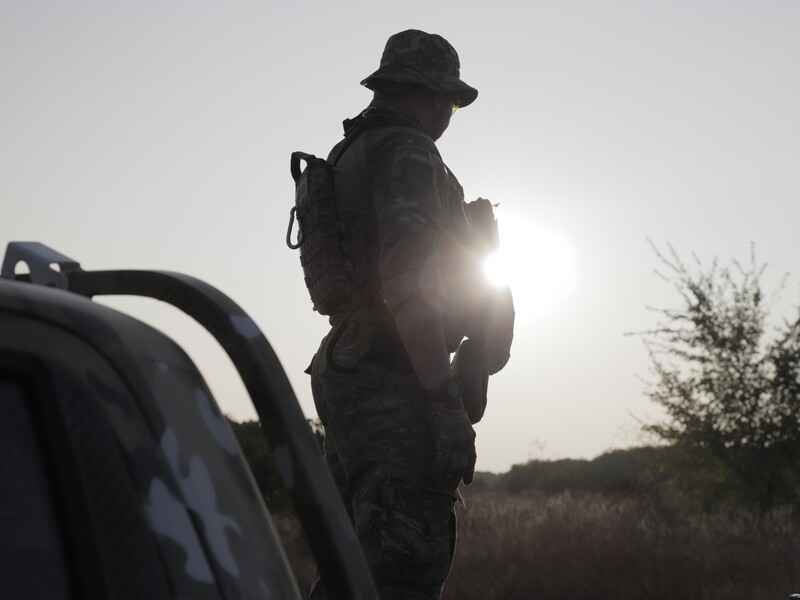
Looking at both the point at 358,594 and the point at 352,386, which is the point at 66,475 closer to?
the point at 358,594

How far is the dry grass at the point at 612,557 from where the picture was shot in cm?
870

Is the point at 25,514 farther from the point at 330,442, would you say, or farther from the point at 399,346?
the point at 330,442

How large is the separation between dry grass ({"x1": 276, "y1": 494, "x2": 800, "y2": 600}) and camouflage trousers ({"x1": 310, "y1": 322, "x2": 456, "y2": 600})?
5233mm

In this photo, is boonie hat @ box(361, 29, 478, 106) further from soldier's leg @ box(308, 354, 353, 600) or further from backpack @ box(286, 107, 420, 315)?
soldier's leg @ box(308, 354, 353, 600)

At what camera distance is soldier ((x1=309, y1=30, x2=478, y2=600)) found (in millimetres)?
3477

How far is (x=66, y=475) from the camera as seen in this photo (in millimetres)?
1143

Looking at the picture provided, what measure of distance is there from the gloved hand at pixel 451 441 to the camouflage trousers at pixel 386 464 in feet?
0.24

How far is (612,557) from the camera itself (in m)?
9.45

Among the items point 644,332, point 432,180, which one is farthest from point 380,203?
point 644,332

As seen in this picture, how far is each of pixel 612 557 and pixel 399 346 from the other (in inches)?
248

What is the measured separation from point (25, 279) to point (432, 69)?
277cm

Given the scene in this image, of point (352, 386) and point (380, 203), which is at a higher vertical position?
point (380, 203)

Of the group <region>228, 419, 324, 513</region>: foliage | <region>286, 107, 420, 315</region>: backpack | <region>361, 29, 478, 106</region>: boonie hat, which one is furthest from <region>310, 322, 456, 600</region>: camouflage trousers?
<region>228, 419, 324, 513</region>: foliage

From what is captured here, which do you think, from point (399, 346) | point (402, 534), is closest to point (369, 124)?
point (399, 346)
